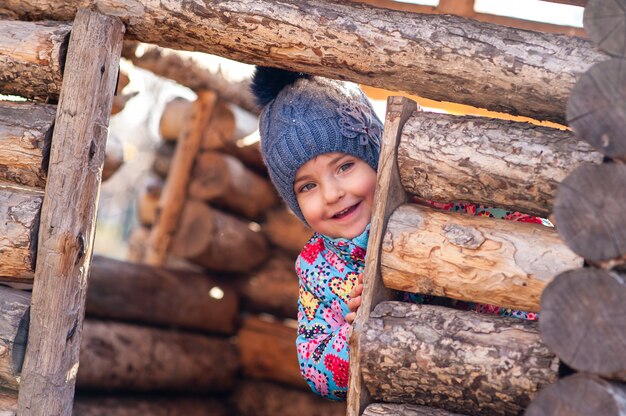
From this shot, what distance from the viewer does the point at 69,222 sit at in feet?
12.8

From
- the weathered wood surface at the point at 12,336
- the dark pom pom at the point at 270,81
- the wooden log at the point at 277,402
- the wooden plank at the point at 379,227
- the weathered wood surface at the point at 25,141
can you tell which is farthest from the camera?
the wooden log at the point at 277,402

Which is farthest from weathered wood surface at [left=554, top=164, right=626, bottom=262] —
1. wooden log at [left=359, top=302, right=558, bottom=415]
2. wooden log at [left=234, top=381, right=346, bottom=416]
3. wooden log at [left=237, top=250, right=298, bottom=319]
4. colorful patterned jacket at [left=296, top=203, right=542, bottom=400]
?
wooden log at [left=237, top=250, right=298, bottom=319]

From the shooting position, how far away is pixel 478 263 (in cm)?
349

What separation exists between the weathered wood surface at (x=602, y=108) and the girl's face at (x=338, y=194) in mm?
1477

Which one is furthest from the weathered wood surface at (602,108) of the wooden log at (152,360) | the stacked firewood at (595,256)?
the wooden log at (152,360)

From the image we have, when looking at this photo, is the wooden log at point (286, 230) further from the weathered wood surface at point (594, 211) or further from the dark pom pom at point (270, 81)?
the weathered wood surface at point (594, 211)

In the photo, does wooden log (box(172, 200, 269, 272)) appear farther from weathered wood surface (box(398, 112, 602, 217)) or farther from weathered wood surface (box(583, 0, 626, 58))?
weathered wood surface (box(583, 0, 626, 58))

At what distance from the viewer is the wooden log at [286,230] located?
7.47 m

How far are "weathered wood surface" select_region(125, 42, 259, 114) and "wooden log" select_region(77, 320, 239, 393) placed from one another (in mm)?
2004

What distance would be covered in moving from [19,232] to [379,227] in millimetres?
1677

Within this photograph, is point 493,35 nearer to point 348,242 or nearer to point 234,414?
point 348,242

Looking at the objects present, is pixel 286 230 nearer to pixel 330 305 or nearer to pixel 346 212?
pixel 330 305

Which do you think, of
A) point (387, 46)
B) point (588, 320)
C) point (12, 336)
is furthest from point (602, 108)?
point (12, 336)

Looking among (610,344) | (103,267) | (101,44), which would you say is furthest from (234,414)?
(610,344)
